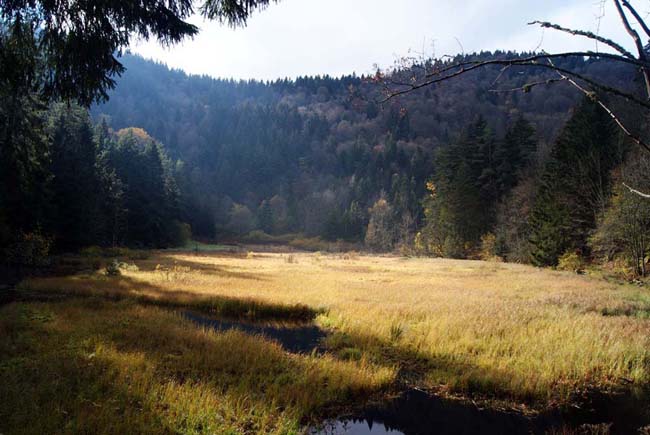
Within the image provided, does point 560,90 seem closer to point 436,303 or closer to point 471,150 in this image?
point 471,150

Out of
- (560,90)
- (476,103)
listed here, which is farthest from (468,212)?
(476,103)

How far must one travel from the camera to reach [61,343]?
801 cm

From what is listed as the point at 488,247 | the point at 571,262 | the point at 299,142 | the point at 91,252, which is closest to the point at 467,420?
the point at 571,262

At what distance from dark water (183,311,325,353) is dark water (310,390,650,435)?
3427 mm

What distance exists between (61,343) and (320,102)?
632 feet

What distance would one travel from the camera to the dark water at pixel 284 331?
1015 centimetres

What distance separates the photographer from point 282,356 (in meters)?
8.27

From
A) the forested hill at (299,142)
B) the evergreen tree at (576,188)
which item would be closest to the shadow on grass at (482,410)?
the evergreen tree at (576,188)

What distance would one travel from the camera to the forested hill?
110188mm

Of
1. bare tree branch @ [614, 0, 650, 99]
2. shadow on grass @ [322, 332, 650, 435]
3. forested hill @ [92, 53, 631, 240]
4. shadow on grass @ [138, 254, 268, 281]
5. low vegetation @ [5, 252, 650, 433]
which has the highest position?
forested hill @ [92, 53, 631, 240]

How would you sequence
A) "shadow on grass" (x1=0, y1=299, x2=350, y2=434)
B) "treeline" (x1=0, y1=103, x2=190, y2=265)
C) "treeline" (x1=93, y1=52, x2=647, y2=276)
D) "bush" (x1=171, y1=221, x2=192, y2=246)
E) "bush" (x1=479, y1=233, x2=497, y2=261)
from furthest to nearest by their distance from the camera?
1. "bush" (x1=171, y1=221, x2=192, y2=246)
2. "bush" (x1=479, y1=233, x2=497, y2=261)
3. "treeline" (x1=93, y1=52, x2=647, y2=276)
4. "treeline" (x1=0, y1=103, x2=190, y2=265)
5. "shadow on grass" (x1=0, y1=299, x2=350, y2=434)

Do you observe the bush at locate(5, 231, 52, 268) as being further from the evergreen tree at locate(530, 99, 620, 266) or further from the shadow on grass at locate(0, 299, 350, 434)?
the evergreen tree at locate(530, 99, 620, 266)

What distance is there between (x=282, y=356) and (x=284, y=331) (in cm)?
363

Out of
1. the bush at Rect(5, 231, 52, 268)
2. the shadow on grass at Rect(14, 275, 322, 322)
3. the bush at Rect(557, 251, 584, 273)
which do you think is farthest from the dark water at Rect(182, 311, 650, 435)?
the bush at Rect(5, 231, 52, 268)
